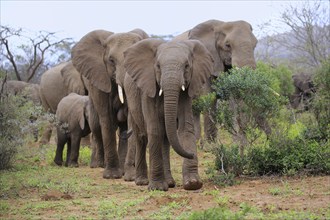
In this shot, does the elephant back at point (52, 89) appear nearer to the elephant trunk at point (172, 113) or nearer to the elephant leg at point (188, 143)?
the elephant leg at point (188, 143)

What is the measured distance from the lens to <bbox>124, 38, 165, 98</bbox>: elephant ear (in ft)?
27.8

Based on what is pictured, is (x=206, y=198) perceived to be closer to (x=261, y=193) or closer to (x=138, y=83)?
(x=261, y=193)

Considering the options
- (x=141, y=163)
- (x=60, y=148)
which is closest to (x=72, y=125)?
(x=60, y=148)

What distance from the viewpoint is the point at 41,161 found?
14000 mm

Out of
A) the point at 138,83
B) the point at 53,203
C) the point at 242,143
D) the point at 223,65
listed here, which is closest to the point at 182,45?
the point at 138,83

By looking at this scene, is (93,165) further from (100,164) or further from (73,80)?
(73,80)

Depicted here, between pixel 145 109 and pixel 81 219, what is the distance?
221 cm

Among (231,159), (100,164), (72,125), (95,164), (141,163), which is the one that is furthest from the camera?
(72,125)

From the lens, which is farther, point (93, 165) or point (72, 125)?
point (72, 125)

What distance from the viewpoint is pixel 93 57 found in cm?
1127

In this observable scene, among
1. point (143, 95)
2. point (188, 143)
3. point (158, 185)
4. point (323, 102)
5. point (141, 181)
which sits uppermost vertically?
point (143, 95)

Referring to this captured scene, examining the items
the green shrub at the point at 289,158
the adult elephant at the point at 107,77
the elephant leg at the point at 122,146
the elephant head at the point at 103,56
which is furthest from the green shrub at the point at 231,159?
the elephant leg at the point at 122,146

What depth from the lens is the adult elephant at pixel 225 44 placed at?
13.0m

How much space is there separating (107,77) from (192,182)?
3.27 m
